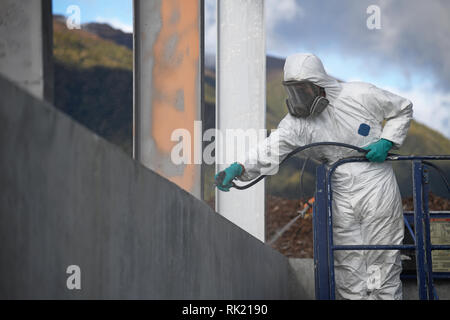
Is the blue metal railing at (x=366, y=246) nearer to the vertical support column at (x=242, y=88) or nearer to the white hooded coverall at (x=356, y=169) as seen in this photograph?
the white hooded coverall at (x=356, y=169)

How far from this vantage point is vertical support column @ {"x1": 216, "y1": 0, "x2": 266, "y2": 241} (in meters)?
5.84

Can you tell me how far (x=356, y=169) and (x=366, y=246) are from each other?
553mm

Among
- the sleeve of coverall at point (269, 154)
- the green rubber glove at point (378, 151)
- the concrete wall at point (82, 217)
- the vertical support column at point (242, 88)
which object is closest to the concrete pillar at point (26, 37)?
the concrete wall at point (82, 217)

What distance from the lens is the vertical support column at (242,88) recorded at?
5.84 metres

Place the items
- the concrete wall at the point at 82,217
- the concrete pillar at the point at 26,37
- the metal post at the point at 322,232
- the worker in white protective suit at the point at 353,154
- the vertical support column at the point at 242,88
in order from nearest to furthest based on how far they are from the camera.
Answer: the concrete wall at the point at 82,217
the concrete pillar at the point at 26,37
the metal post at the point at 322,232
the worker in white protective suit at the point at 353,154
the vertical support column at the point at 242,88

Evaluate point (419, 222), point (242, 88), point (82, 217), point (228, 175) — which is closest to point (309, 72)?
point (228, 175)

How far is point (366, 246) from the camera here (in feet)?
11.0

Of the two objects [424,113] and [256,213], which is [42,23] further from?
[424,113]

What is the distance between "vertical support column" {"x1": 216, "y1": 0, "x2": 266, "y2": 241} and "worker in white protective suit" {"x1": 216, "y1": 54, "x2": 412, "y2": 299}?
2.04m

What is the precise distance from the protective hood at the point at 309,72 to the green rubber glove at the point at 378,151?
46cm

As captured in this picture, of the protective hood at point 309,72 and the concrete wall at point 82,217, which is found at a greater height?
the protective hood at point 309,72

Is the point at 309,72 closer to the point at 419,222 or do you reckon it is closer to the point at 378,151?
the point at 378,151
